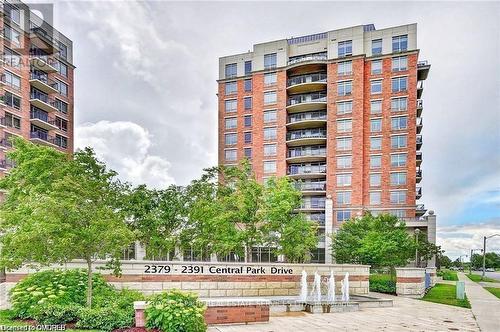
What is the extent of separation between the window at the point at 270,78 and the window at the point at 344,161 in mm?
13385

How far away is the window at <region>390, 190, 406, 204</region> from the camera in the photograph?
45309 millimetres

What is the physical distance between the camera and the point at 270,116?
5156 cm

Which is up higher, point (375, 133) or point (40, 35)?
point (40, 35)

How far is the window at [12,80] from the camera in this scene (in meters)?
44.3

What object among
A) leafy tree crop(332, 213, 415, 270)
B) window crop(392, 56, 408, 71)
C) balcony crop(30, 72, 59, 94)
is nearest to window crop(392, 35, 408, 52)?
window crop(392, 56, 408, 71)

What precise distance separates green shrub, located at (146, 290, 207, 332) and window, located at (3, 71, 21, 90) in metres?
43.7

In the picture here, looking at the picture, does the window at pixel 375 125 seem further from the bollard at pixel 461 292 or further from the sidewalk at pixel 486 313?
the bollard at pixel 461 292

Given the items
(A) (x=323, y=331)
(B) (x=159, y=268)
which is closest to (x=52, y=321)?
(B) (x=159, y=268)

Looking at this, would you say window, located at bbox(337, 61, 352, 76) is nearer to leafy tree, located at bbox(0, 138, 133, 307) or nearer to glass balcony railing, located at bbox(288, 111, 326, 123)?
glass balcony railing, located at bbox(288, 111, 326, 123)

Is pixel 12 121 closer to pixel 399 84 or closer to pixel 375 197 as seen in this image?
pixel 375 197

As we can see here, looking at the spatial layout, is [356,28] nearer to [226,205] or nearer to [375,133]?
[375,133]

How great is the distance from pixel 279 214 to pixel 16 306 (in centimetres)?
1682

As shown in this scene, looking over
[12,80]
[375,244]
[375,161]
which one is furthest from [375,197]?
[12,80]

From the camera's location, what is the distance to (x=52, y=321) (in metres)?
10.9
